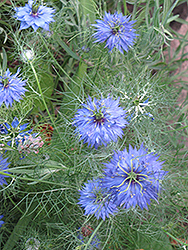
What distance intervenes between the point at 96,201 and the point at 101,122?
0.25 metres

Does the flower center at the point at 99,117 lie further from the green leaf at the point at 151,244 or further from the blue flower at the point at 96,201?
the green leaf at the point at 151,244

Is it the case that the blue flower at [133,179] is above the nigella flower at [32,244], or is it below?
above

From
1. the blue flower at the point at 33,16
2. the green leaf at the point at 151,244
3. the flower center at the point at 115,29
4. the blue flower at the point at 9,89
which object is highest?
the flower center at the point at 115,29

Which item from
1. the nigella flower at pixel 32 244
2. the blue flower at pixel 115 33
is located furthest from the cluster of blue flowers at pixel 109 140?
the nigella flower at pixel 32 244

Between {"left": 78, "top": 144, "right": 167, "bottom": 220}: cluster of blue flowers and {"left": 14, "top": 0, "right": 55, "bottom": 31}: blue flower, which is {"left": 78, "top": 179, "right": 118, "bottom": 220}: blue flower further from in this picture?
{"left": 14, "top": 0, "right": 55, "bottom": 31}: blue flower

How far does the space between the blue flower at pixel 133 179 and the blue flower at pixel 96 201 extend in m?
0.11

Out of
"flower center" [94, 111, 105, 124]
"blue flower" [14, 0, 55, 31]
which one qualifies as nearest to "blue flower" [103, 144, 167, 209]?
"flower center" [94, 111, 105, 124]

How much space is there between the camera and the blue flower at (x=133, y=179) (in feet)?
2.09

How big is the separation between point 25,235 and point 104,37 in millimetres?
741

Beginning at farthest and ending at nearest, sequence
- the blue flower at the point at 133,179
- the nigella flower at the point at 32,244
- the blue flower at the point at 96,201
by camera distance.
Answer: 1. the nigella flower at the point at 32,244
2. the blue flower at the point at 96,201
3. the blue flower at the point at 133,179

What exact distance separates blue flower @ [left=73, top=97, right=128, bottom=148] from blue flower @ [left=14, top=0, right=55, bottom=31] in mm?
343

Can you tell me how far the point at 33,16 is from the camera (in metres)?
0.87

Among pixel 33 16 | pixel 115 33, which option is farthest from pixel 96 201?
pixel 33 16

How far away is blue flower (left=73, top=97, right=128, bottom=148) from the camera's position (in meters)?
0.70
